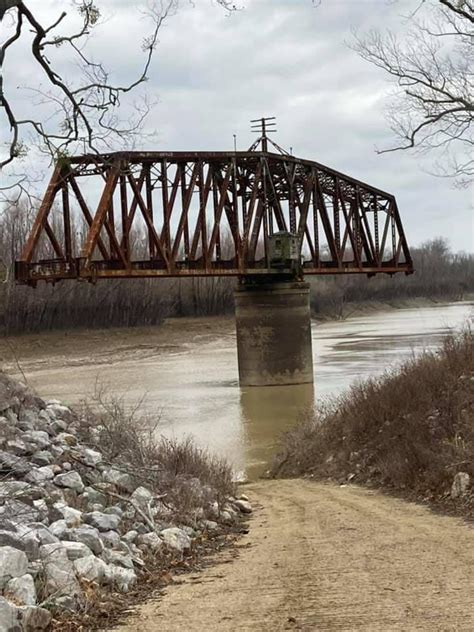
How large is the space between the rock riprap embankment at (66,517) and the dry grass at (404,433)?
9.08ft

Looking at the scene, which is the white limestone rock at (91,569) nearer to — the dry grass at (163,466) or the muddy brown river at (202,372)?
the dry grass at (163,466)

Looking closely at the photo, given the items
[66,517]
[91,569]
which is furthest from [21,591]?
[66,517]

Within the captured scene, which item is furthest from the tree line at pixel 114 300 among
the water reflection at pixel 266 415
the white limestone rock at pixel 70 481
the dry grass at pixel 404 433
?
the white limestone rock at pixel 70 481

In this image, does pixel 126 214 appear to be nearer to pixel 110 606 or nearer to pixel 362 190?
pixel 362 190

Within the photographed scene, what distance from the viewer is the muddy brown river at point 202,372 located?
26891 millimetres

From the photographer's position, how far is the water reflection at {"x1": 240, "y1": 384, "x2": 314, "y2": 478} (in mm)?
21359

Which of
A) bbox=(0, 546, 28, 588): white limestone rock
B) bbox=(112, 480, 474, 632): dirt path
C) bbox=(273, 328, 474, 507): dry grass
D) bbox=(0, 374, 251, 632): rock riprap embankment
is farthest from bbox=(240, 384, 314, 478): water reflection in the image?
bbox=(0, 546, 28, 588): white limestone rock

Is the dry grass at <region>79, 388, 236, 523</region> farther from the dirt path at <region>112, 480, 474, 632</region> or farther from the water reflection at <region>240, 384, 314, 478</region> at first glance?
the water reflection at <region>240, 384, 314, 478</region>

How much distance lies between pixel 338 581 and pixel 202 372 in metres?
41.5

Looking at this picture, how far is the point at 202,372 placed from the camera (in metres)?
48.7

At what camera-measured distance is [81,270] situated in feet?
109

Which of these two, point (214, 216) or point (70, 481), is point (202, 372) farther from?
point (70, 481)

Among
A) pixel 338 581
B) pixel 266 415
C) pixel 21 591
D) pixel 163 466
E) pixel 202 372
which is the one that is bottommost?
pixel 266 415

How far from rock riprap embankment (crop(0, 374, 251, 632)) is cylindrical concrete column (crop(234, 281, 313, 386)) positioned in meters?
28.4
